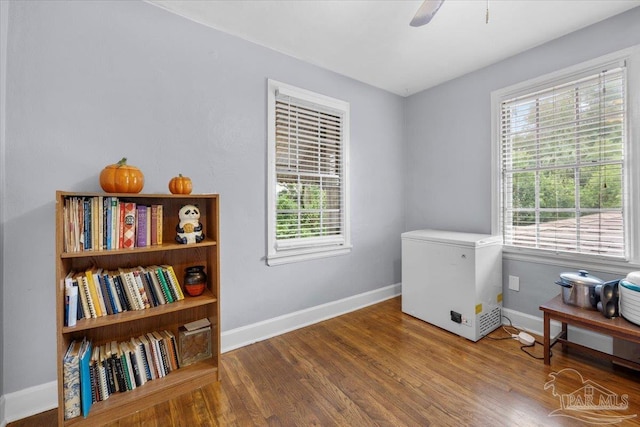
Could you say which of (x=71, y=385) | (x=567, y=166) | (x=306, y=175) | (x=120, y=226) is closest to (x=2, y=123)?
(x=120, y=226)

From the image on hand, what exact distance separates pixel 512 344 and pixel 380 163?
7.11ft

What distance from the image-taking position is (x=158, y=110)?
187cm

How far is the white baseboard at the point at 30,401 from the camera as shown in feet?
4.81

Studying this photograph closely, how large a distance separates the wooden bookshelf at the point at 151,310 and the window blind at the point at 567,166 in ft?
8.81

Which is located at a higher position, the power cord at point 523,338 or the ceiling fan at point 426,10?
the ceiling fan at point 426,10

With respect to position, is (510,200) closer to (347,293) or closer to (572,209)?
(572,209)

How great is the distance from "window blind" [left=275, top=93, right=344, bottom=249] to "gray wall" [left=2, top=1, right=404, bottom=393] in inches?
7.5

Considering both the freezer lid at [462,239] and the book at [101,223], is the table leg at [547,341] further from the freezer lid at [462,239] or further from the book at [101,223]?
the book at [101,223]

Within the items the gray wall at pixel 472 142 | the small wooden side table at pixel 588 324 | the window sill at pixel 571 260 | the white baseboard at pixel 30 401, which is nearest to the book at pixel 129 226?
the white baseboard at pixel 30 401

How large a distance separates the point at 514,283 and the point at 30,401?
365 centimetres

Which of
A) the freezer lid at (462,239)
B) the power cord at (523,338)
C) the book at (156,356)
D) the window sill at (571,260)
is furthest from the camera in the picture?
the freezer lid at (462,239)

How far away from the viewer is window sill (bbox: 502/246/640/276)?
197 cm

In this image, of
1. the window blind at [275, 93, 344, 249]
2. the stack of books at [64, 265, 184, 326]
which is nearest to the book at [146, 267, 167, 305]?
the stack of books at [64, 265, 184, 326]

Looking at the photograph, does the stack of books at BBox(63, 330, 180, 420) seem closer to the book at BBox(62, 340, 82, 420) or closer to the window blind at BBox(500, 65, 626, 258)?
the book at BBox(62, 340, 82, 420)
